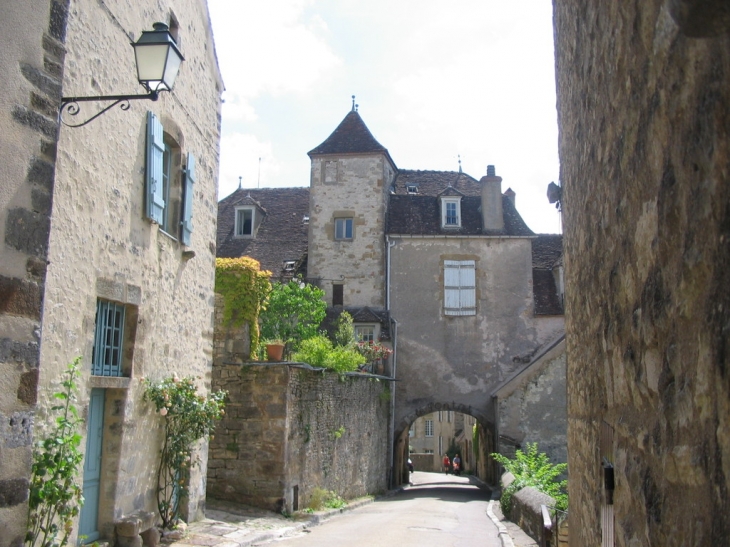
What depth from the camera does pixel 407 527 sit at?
12664 mm

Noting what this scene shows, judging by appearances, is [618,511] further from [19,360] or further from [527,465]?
[527,465]

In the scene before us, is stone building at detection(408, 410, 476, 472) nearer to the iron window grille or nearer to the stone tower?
the stone tower

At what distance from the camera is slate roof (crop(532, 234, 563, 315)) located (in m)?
25.1

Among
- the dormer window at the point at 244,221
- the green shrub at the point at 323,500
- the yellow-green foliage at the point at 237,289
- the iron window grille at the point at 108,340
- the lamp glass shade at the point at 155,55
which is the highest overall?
the dormer window at the point at 244,221

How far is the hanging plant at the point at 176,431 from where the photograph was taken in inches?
379

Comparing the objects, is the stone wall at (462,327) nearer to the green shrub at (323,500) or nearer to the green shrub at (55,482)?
the green shrub at (323,500)

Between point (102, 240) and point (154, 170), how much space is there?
1488 millimetres

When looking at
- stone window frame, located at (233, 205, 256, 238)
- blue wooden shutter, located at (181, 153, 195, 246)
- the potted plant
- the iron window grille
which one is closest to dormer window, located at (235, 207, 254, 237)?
stone window frame, located at (233, 205, 256, 238)

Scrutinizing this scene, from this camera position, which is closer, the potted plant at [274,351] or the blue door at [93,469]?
the blue door at [93,469]

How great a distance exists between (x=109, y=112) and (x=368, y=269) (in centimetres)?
1765

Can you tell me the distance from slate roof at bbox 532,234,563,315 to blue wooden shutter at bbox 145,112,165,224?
1711 centimetres

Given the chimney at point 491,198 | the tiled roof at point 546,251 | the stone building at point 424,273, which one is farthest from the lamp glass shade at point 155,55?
the tiled roof at point 546,251

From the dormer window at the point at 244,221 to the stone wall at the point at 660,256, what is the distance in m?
23.9

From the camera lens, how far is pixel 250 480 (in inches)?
524
